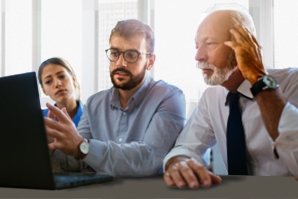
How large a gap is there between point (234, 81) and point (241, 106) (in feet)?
0.33

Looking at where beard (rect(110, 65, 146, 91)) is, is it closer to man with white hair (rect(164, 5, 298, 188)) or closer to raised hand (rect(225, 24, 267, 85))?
man with white hair (rect(164, 5, 298, 188))

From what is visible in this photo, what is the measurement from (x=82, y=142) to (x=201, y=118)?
56 cm

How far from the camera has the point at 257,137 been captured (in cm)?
142

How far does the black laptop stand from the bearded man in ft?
1.31

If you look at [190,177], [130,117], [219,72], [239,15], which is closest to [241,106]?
[219,72]

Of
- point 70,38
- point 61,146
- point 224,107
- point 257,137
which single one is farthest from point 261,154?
point 70,38

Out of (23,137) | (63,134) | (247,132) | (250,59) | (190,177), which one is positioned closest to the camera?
(23,137)

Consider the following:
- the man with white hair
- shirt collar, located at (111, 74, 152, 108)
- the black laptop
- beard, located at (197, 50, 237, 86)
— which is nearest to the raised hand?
the man with white hair

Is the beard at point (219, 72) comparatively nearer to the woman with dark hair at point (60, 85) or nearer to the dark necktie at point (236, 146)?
the dark necktie at point (236, 146)

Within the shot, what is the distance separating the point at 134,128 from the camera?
1.64 metres

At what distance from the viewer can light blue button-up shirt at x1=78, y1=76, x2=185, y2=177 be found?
1.33 metres

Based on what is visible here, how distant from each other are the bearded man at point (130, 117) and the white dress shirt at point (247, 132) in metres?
0.08

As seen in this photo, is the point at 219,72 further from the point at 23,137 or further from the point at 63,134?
the point at 23,137

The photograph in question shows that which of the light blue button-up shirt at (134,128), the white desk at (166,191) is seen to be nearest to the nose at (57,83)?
the light blue button-up shirt at (134,128)
